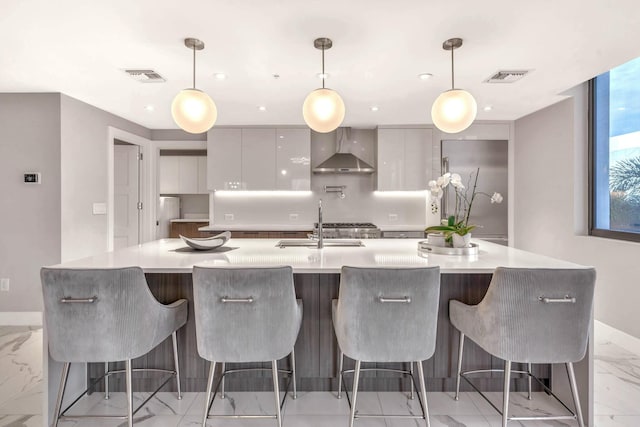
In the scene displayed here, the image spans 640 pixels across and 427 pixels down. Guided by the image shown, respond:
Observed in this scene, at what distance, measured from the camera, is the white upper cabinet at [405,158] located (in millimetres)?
4777

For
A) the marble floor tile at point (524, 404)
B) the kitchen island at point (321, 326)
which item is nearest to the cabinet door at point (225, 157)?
the kitchen island at point (321, 326)

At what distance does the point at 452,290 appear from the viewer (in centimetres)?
212

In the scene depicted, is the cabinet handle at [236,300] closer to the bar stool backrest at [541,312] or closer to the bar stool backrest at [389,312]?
the bar stool backrest at [389,312]

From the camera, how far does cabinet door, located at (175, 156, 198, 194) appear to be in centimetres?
647

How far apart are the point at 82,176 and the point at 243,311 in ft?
10.3

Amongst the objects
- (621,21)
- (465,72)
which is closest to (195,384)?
(465,72)

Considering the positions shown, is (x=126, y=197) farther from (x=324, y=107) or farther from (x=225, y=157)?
(x=324, y=107)

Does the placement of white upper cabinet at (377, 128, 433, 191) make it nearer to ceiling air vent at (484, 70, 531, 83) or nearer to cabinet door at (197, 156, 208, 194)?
ceiling air vent at (484, 70, 531, 83)

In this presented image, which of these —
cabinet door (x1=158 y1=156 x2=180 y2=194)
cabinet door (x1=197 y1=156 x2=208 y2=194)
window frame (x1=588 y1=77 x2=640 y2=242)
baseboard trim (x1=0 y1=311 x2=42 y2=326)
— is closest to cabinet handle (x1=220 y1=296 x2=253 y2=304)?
baseboard trim (x1=0 y1=311 x2=42 y2=326)

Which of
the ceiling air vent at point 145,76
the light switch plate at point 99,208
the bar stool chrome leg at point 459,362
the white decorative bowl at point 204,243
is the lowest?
the bar stool chrome leg at point 459,362

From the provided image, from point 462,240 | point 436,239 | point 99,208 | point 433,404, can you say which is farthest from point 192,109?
point 99,208

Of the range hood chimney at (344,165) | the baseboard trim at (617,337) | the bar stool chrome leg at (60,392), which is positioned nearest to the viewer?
the bar stool chrome leg at (60,392)

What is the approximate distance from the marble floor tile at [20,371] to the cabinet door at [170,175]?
11.1 ft

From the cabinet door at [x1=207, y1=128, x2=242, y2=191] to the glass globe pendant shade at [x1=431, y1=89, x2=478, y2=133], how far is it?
3.18 metres
